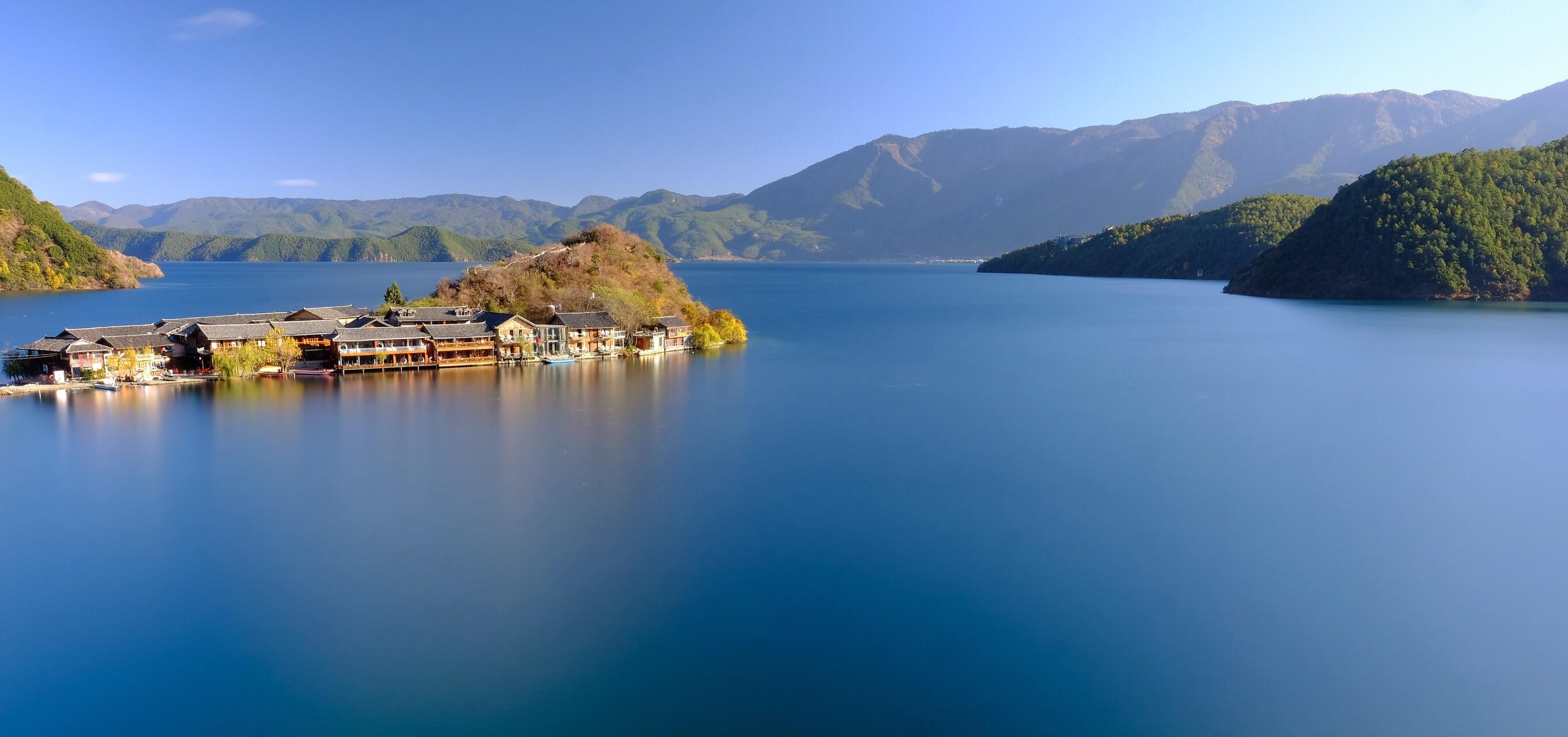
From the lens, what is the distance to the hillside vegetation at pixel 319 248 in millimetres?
185125

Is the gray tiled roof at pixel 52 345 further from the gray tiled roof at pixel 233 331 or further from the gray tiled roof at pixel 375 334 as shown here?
the gray tiled roof at pixel 375 334

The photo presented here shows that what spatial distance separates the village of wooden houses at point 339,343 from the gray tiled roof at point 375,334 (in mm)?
30

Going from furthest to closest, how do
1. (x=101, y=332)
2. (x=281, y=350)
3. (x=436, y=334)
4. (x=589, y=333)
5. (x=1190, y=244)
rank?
(x=1190, y=244), (x=589, y=333), (x=436, y=334), (x=281, y=350), (x=101, y=332)

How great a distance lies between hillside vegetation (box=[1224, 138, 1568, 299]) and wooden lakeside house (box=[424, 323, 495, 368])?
6164 centimetres

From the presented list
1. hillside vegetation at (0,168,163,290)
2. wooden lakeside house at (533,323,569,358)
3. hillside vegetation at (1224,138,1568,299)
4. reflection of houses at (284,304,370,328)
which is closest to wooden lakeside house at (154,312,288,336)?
reflection of houses at (284,304,370,328)

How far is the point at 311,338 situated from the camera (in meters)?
32.1

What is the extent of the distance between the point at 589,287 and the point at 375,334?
34.9 ft

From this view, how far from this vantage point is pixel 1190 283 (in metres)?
88.6

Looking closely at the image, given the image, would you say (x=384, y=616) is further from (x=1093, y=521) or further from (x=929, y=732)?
(x=1093, y=521)

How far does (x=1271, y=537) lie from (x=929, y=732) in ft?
27.6

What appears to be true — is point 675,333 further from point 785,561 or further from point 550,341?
point 785,561

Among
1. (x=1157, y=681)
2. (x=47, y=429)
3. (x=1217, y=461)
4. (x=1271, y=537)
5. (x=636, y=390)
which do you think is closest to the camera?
(x=1157, y=681)

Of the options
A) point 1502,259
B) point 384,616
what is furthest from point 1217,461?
point 1502,259

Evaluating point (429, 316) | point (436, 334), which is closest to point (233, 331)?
point (429, 316)
